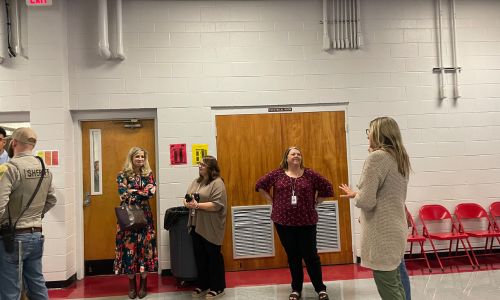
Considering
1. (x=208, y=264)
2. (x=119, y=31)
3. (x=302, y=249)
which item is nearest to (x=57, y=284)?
(x=208, y=264)

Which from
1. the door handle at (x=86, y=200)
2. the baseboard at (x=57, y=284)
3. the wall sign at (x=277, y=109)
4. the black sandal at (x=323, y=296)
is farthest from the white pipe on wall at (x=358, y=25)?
the baseboard at (x=57, y=284)

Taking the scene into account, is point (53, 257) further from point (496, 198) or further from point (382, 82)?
point (496, 198)

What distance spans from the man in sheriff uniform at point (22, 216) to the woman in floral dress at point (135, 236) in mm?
1069

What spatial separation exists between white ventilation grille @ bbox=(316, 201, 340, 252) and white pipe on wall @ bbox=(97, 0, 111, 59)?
336 cm

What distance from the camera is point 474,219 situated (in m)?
4.96

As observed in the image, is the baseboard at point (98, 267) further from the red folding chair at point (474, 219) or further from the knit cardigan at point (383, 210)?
the red folding chair at point (474, 219)

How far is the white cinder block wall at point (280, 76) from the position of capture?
4613 mm

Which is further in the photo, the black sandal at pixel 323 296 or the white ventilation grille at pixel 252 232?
the white ventilation grille at pixel 252 232

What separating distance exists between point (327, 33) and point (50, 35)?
135 inches

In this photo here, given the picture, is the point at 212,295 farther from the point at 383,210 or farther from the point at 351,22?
the point at 351,22

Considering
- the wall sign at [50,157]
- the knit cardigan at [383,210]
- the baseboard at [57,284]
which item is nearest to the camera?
the knit cardigan at [383,210]

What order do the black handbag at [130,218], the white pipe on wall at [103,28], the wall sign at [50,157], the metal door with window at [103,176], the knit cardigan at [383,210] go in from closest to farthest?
the knit cardigan at [383,210], the black handbag at [130,218], the wall sign at [50,157], the white pipe on wall at [103,28], the metal door with window at [103,176]

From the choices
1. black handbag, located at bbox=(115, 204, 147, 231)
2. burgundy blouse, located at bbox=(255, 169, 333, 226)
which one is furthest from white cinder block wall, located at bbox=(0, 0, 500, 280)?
burgundy blouse, located at bbox=(255, 169, 333, 226)

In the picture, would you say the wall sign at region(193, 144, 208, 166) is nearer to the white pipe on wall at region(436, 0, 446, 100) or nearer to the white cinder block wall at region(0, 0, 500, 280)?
the white cinder block wall at region(0, 0, 500, 280)
